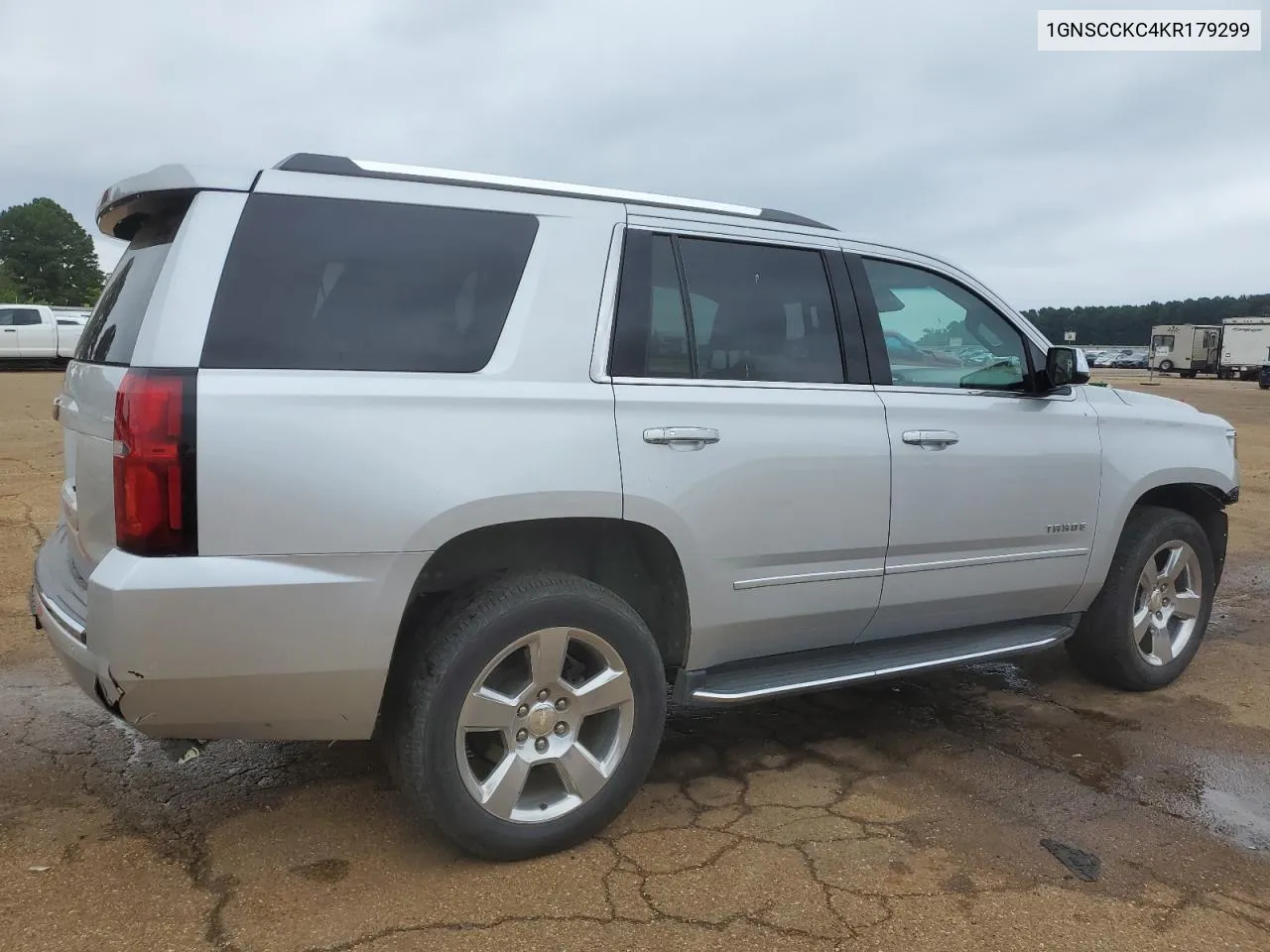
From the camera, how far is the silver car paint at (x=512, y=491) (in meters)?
2.44

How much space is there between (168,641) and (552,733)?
105 centimetres

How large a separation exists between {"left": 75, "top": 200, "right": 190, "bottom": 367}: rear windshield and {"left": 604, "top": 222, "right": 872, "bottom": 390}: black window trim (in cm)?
121

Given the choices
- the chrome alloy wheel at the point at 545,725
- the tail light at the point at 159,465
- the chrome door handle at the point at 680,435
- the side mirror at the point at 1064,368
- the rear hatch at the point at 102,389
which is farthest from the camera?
the side mirror at the point at 1064,368

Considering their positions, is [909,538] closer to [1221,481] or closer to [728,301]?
[728,301]

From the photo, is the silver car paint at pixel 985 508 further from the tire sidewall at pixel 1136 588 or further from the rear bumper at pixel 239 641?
the rear bumper at pixel 239 641

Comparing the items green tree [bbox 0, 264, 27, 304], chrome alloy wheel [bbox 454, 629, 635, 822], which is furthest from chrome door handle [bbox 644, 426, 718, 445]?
green tree [bbox 0, 264, 27, 304]

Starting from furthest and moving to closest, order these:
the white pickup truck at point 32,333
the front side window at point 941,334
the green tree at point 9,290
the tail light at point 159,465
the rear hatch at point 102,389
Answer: the green tree at point 9,290 → the white pickup truck at point 32,333 → the front side window at point 941,334 → the rear hatch at point 102,389 → the tail light at point 159,465

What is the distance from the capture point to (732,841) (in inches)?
119

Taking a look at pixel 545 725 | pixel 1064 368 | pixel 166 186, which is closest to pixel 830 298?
pixel 1064 368

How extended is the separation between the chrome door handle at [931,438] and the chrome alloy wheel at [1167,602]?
1397mm

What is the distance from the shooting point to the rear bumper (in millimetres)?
2389

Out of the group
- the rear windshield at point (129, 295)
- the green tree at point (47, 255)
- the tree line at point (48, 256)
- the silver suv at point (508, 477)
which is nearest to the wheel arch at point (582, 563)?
the silver suv at point (508, 477)

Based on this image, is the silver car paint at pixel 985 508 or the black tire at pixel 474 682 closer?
the black tire at pixel 474 682

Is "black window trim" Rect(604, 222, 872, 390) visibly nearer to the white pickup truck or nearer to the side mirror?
the side mirror
